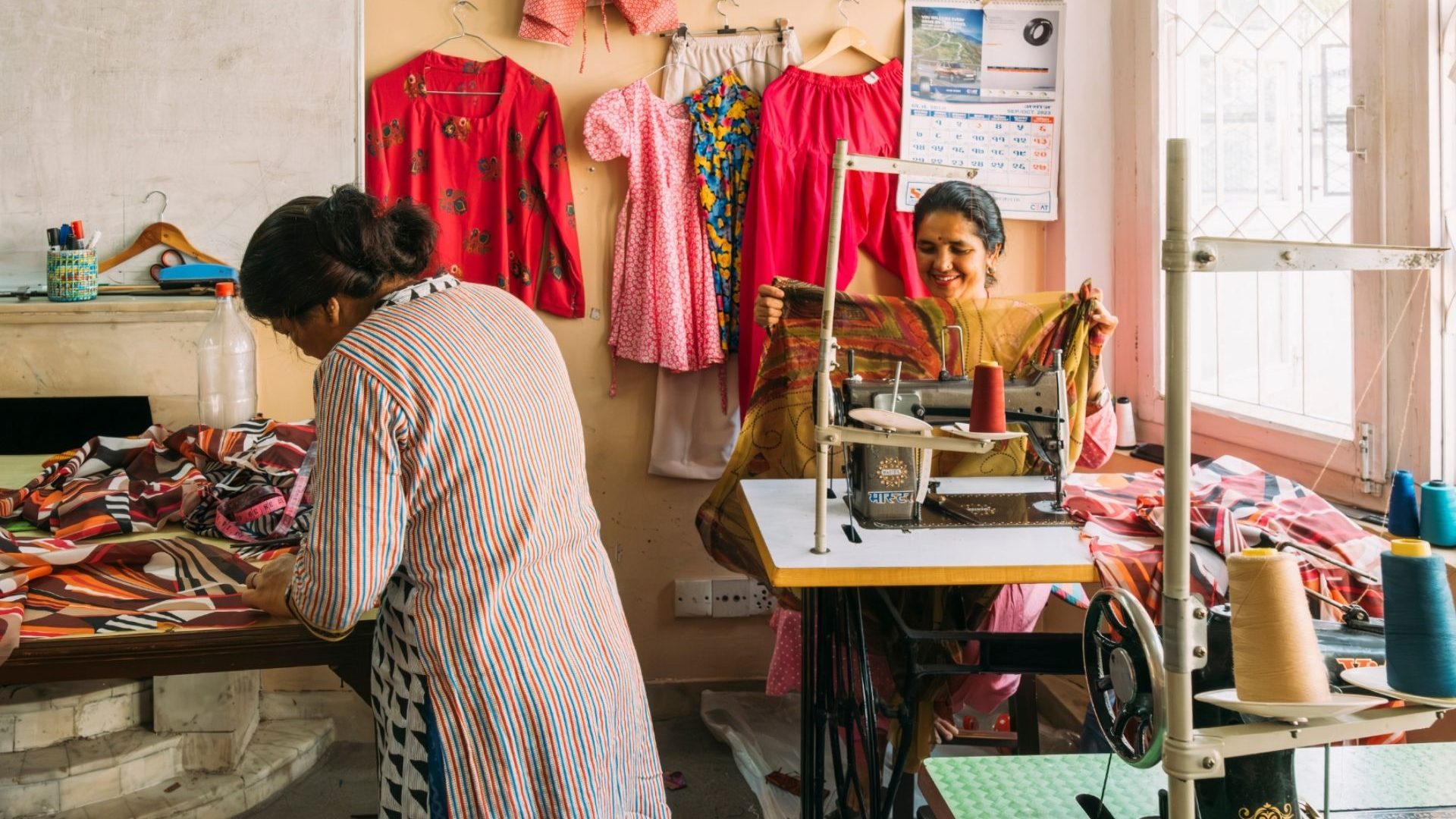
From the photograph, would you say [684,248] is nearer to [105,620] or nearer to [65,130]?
[65,130]

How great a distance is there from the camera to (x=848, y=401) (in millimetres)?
2178

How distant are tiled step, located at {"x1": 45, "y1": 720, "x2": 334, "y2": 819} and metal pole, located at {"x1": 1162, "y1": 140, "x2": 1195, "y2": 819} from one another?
7.98ft

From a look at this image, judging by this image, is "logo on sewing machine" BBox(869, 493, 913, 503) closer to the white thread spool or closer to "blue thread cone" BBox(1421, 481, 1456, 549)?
"blue thread cone" BBox(1421, 481, 1456, 549)

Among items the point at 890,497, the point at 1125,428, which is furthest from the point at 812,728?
the point at 1125,428

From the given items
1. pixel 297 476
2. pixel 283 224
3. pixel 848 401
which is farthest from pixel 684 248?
pixel 283 224

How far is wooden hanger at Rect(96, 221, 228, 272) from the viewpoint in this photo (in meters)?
2.96

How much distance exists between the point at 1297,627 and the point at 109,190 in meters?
2.97

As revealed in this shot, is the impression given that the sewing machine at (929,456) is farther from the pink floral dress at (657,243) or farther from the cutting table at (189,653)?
the pink floral dress at (657,243)

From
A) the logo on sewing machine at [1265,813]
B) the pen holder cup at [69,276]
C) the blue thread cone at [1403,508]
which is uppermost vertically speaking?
the pen holder cup at [69,276]

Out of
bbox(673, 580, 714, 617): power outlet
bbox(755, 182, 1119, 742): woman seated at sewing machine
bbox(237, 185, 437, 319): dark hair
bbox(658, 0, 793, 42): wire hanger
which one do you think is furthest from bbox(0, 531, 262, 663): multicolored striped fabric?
bbox(658, 0, 793, 42): wire hanger

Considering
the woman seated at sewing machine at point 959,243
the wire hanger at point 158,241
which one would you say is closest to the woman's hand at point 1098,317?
the woman seated at sewing machine at point 959,243

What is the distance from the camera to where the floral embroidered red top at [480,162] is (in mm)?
3178

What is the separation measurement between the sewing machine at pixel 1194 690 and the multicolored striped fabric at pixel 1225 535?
70cm

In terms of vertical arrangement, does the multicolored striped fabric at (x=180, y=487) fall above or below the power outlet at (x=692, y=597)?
above
